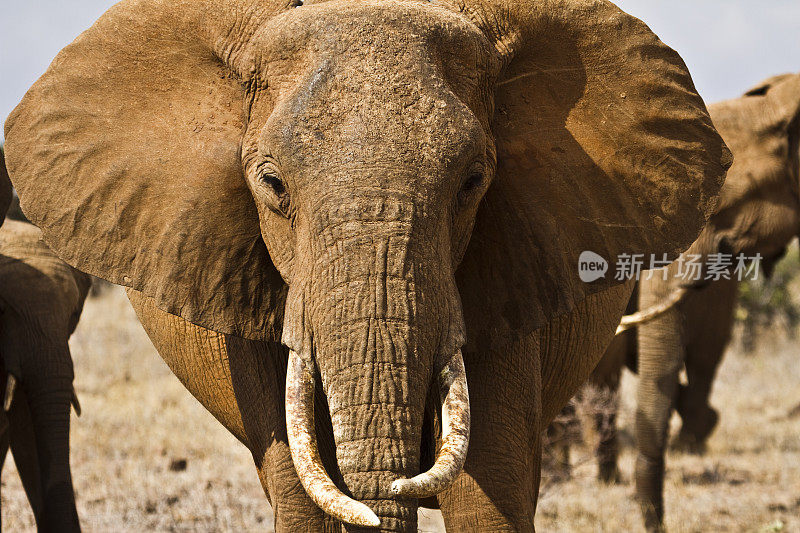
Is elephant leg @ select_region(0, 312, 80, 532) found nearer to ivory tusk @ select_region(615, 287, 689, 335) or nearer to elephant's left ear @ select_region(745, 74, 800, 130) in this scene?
ivory tusk @ select_region(615, 287, 689, 335)

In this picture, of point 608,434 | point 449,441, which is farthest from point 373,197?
point 608,434

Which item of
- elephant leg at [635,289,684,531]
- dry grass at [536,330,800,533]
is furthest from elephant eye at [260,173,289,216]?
elephant leg at [635,289,684,531]

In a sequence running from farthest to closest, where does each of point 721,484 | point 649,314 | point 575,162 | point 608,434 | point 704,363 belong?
point 704,363 < point 608,434 < point 721,484 < point 649,314 < point 575,162

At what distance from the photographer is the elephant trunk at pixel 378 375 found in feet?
9.62

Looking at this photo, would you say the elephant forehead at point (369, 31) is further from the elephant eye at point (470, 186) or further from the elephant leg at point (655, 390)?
A: the elephant leg at point (655, 390)

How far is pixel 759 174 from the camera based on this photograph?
785cm

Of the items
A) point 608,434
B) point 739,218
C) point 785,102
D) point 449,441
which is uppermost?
point 785,102

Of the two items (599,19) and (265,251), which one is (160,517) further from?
(599,19)

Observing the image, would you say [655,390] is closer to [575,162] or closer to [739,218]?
[739,218]

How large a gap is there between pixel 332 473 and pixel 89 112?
4.27 ft

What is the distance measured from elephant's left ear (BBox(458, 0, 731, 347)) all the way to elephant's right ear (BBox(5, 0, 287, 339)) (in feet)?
2.11

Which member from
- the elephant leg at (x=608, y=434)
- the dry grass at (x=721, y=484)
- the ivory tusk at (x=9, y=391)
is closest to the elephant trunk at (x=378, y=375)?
the ivory tusk at (x=9, y=391)

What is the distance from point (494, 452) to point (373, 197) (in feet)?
3.78

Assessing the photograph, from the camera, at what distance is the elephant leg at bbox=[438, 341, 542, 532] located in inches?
150
